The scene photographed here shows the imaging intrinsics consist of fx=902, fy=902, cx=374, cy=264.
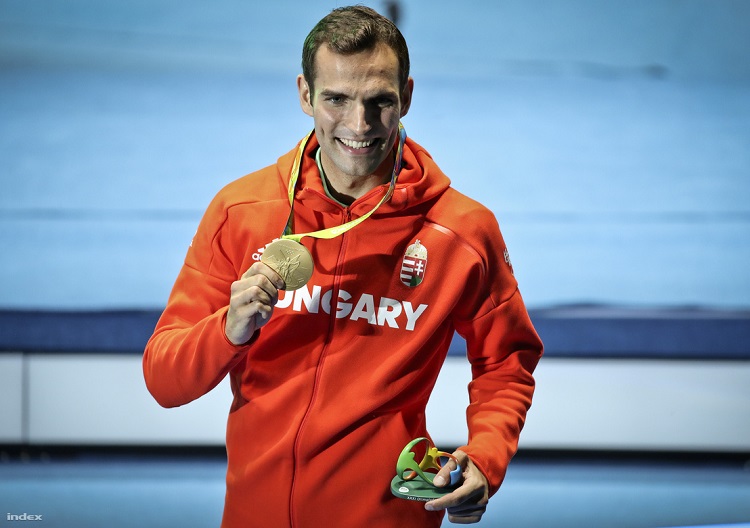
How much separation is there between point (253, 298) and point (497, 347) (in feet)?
1.56

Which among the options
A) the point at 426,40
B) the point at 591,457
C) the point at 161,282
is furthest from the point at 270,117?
the point at 591,457

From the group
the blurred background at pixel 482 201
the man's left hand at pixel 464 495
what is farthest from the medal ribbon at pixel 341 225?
the blurred background at pixel 482 201

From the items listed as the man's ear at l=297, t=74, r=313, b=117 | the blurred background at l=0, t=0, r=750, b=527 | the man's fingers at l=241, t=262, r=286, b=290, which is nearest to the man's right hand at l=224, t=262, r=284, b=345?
the man's fingers at l=241, t=262, r=286, b=290

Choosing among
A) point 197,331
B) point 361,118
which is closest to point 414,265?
point 361,118

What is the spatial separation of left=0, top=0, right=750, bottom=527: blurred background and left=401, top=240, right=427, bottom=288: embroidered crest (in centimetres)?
183

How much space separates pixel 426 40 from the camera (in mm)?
5465

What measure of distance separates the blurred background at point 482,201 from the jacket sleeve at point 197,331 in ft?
6.02

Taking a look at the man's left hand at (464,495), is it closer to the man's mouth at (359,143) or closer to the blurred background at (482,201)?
the man's mouth at (359,143)

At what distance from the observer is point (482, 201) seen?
15.0 ft

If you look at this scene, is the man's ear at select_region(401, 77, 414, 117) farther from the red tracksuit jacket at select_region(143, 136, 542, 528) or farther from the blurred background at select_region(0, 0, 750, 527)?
the blurred background at select_region(0, 0, 750, 527)

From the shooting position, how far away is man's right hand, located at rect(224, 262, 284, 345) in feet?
4.08

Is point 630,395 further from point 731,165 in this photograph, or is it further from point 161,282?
point 731,165

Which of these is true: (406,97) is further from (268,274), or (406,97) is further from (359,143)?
(268,274)

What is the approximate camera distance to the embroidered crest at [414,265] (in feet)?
4.82
